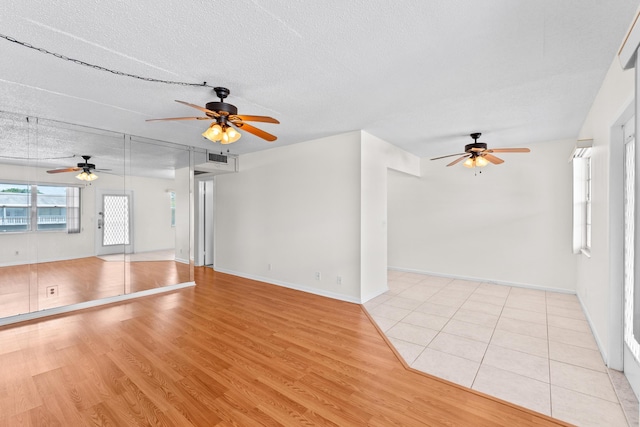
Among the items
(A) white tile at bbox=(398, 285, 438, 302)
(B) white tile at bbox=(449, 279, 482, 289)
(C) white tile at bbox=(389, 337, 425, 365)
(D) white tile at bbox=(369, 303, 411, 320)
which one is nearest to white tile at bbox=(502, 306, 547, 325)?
(A) white tile at bbox=(398, 285, 438, 302)

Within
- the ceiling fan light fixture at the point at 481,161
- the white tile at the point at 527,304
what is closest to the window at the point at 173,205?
the ceiling fan light fixture at the point at 481,161

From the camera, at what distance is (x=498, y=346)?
2865 mm

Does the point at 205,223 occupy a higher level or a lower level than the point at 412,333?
higher

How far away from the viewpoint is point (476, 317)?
12.0 ft

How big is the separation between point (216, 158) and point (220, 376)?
4.32 m

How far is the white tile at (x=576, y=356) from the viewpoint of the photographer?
2.50 metres

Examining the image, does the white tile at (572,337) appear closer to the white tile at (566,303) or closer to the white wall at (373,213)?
the white tile at (566,303)

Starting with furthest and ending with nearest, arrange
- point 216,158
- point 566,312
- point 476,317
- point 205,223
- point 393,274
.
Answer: point 205,223 → point 393,274 → point 216,158 → point 566,312 → point 476,317

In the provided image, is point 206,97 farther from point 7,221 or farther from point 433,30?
point 7,221

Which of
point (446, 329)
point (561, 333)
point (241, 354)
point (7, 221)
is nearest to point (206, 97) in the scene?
point (241, 354)

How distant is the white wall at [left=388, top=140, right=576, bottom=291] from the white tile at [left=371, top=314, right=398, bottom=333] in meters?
2.95

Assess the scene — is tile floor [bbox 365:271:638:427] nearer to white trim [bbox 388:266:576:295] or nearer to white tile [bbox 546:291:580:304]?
white tile [bbox 546:291:580:304]

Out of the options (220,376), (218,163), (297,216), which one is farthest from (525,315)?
(218,163)

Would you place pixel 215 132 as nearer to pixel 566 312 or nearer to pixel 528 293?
pixel 566 312
